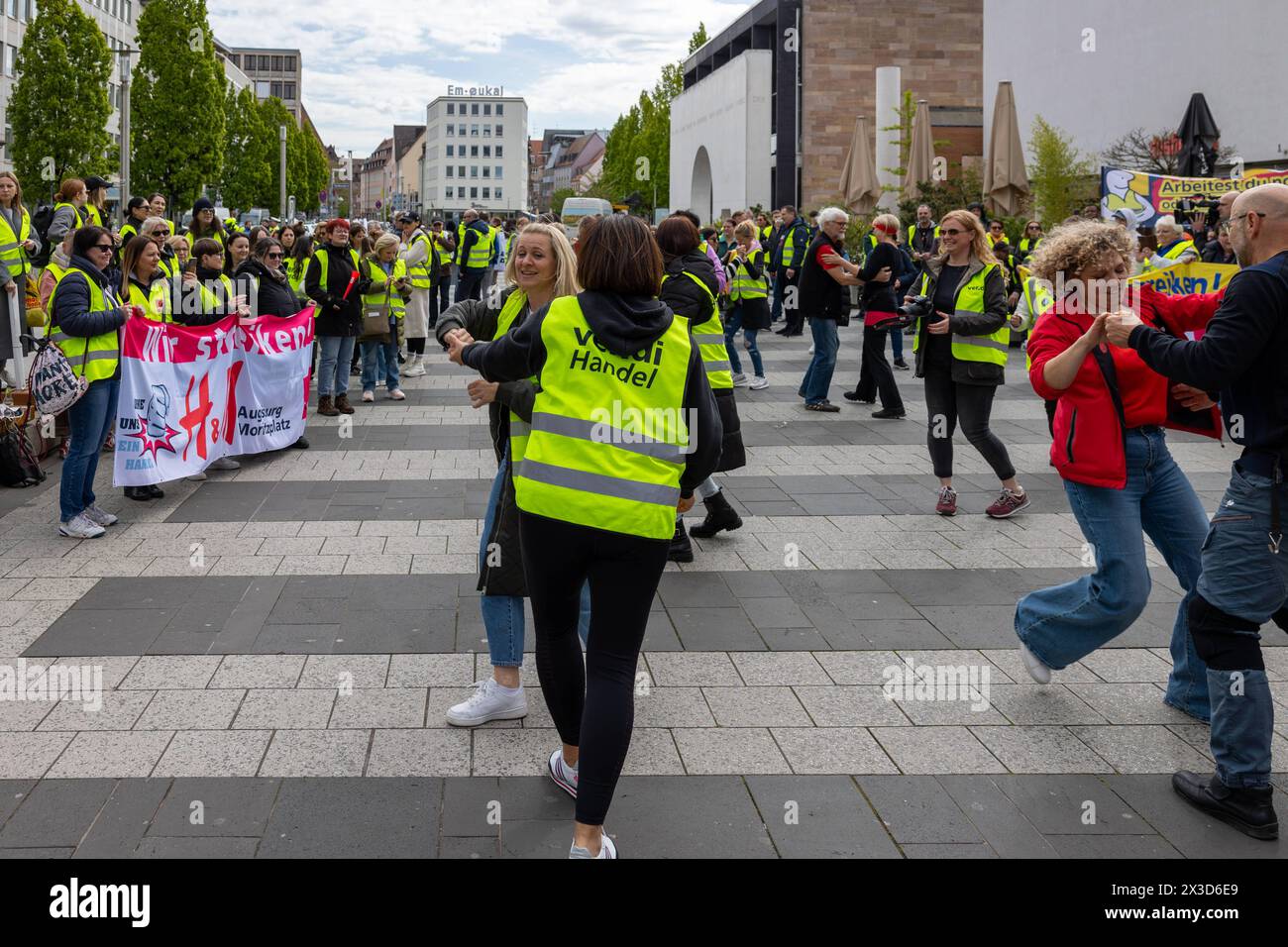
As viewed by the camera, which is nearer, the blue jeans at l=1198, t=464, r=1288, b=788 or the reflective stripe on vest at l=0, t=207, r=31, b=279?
the blue jeans at l=1198, t=464, r=1288, b=788

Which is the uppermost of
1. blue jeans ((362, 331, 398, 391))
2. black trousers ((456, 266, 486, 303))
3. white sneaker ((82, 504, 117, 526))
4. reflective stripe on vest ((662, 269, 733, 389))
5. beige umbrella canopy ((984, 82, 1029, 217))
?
beige umbrella canopy ((984, 82, 1029, 217))

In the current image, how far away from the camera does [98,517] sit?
822 centimetres

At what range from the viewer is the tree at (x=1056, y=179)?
29734 millimetres

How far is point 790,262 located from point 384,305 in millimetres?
7729

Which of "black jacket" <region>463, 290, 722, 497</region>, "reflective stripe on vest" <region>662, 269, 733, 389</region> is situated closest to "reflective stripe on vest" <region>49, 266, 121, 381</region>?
"reflective stripe on vest" <region>662, 269, 733, 389</region>

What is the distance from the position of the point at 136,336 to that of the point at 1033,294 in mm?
5884

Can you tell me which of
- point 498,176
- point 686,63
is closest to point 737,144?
point 686,63

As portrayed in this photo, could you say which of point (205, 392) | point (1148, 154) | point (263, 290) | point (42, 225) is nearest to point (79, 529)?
point (205, 392)

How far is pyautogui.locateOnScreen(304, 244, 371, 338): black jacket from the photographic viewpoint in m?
12.9

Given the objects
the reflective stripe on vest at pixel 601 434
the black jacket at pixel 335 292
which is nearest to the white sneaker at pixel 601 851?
the reflective stripe on vest at pixel 601 434

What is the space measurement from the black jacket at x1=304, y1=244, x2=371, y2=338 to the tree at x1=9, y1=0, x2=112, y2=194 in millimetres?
32635

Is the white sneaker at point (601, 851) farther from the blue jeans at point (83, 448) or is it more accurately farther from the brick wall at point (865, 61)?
the brick wall at point (865, 61)

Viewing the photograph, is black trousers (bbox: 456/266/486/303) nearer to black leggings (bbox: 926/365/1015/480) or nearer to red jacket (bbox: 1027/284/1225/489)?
black leggings (bbox: 926/365/1015/480)

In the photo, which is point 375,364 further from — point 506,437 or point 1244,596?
point 1244,596
